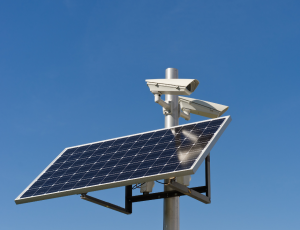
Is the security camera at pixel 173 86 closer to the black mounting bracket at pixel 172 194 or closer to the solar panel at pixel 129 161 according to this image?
the solar panel at pixel 129 161

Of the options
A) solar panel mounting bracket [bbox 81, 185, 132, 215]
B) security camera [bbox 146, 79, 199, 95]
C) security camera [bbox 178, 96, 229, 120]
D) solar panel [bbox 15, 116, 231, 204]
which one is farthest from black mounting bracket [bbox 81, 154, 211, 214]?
security camera [bbox 178, 96, 229, 120]

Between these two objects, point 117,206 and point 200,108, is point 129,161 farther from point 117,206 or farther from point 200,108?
point 200,108

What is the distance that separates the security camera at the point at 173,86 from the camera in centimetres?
1927

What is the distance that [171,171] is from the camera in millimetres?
15766

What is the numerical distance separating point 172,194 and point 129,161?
1.98 meters

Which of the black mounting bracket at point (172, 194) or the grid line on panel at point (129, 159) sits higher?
the grid line on panel at point (129, 159)

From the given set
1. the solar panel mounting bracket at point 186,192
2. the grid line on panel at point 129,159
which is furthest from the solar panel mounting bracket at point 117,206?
the grid line on panel at point 129,159

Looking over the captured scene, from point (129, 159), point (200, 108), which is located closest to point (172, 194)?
point (129, 159)

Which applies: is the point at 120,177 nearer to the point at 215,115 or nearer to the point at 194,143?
the point at 194,143

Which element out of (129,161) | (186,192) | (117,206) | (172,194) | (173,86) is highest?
(173,86)

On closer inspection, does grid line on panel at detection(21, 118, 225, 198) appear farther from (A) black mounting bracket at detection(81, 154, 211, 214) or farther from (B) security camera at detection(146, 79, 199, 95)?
(B) security camera at detection(146, 79, 199, 95)

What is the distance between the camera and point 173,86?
19453 millimetres

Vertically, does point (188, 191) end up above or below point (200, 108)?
below

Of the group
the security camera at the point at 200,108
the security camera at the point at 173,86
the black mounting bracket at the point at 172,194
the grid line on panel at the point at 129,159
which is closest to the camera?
the grid line on panel at the point at 129,159
